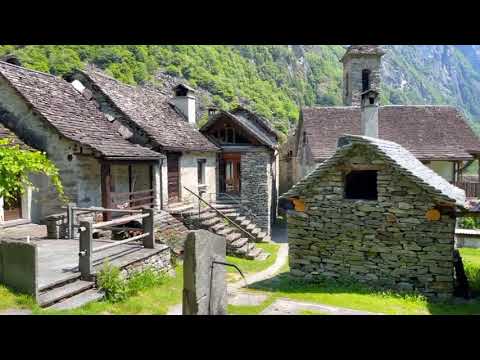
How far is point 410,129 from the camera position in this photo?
80.6 ft

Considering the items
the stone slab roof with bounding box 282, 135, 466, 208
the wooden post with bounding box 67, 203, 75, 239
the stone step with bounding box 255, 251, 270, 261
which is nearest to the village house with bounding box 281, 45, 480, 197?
the stone step with bounding box 255, 251, 270, 261

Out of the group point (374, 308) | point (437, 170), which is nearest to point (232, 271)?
point (374, 308)

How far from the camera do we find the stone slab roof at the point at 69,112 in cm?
1294

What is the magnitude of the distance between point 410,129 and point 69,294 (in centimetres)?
2279

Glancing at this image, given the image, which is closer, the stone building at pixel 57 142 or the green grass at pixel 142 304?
the green grass at pixel 142 304

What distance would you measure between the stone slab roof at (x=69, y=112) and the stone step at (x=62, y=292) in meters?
5.39

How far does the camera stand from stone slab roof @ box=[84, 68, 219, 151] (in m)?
17.3

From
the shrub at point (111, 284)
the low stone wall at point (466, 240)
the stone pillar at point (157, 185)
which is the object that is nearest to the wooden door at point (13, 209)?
the stone pillar at point (157, 185)

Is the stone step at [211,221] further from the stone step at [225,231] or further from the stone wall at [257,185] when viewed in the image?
the stone wall at [257,185]

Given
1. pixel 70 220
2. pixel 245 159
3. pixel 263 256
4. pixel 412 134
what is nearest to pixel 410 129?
pixel 412 134

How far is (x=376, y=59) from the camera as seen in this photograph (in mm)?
31438

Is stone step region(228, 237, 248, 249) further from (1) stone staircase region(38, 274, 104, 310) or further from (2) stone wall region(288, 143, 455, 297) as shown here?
(1) stone staircase region(38, 274, 104, 310)

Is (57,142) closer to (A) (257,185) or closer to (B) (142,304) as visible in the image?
(B) (142,304)
